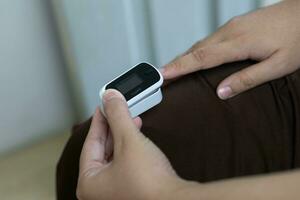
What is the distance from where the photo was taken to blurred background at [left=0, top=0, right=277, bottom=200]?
98 centimetres

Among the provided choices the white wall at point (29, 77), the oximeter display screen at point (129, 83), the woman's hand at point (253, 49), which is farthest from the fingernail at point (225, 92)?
the white wall at point (29, 77)

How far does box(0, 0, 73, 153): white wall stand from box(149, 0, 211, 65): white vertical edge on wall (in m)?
0.23

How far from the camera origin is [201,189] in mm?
499

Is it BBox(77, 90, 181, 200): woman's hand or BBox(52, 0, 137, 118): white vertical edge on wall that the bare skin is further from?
BBox(52, 0, 137, 118): white vertical edge on wall

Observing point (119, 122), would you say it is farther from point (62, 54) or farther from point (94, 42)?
point (62, 54)

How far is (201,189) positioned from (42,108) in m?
0.76

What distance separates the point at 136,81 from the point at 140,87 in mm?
15

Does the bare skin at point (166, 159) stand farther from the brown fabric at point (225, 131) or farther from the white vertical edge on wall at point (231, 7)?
the white vertical edge on wall at point (231, 7)

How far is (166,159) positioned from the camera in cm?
55

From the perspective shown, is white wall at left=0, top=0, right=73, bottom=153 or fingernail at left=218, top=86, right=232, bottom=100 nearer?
fingernail at left=218, top=86, right=232, bottom=100

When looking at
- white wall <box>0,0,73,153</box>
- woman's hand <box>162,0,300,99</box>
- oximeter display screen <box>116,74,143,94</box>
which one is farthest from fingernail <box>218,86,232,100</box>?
white wall <box>0,0,73,153</box>

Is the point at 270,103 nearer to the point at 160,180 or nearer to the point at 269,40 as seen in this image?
the point at 269,40

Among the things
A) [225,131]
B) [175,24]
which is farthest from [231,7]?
[225,131]

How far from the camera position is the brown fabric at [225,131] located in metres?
0.67
